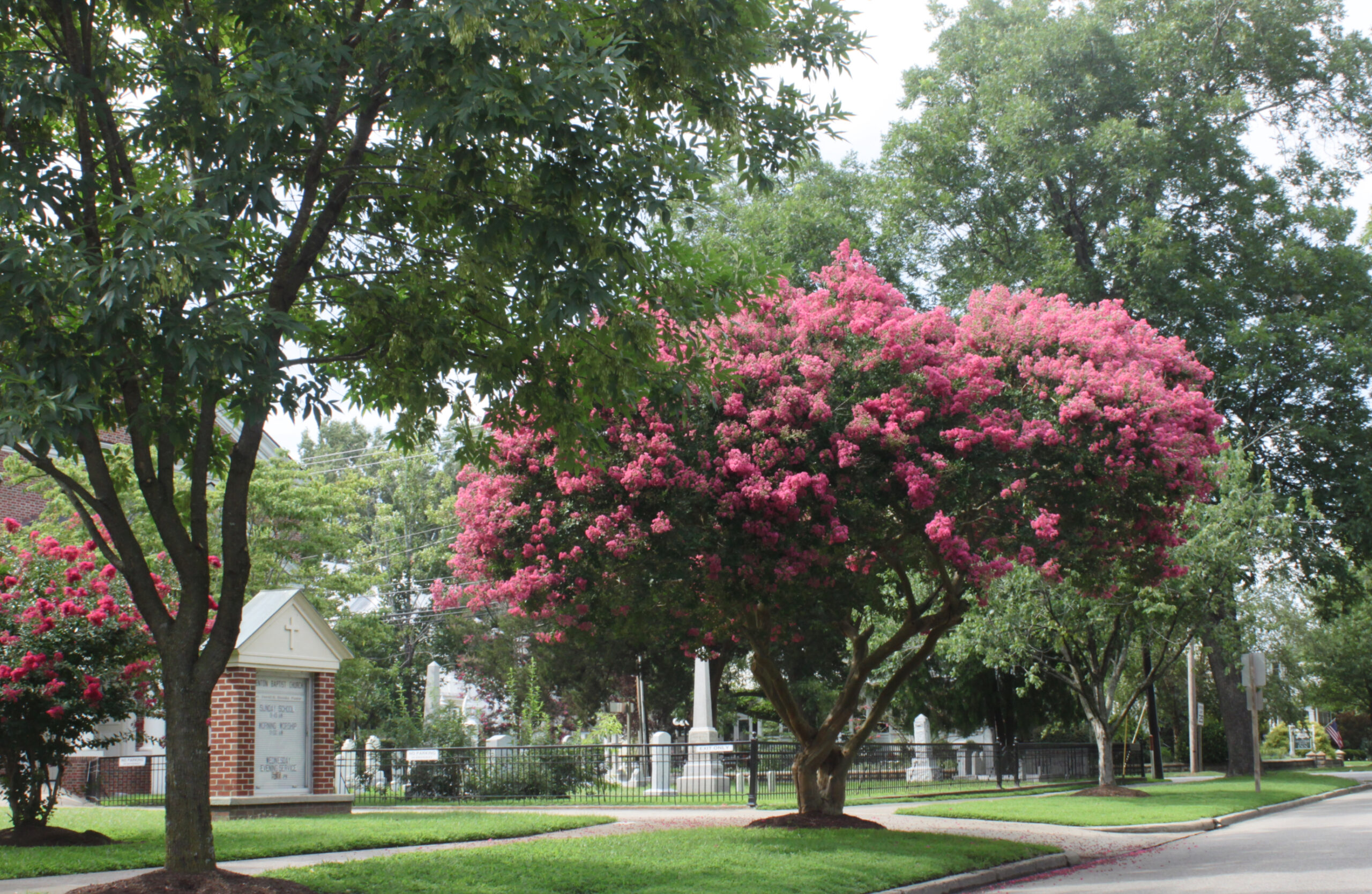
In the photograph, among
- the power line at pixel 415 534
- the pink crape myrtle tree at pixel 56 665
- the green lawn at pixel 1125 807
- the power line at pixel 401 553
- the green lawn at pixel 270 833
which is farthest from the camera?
the power line at pixel 415 534

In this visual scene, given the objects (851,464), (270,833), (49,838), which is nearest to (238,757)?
(270,833)

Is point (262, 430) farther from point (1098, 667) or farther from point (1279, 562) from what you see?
point (1279, 562)

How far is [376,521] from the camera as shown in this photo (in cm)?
5241

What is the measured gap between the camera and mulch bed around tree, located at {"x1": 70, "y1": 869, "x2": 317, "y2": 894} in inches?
305

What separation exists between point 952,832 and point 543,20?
12.2 meters

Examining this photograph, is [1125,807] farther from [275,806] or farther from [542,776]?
[275,806]

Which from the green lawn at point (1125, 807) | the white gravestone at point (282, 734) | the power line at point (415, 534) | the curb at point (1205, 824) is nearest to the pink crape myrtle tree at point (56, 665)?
the white gravestone at point (282, 734)

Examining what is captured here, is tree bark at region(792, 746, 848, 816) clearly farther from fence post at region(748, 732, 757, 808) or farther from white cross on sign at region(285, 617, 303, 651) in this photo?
white cross on sign at region(285, 617, 303, 651)

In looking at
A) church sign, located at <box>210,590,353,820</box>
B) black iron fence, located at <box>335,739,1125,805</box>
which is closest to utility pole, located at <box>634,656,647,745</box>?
black iron fence, located at <box>335,739,1125,805</box>

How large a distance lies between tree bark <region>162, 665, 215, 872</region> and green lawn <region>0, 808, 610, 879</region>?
3017 millimetres

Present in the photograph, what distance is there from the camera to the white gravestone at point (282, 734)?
16594 millimetres

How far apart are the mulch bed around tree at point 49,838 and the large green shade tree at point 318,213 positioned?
4.93 m

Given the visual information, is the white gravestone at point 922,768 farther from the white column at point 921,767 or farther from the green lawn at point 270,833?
the green lawn at point 270,833

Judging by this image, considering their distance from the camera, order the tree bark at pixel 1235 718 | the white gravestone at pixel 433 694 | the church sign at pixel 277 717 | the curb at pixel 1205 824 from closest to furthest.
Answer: the church sign at pixel 277 717
the curb at pixel 1205 824
the white gravestone at pixel 433 694
the tree bark at pixel 1235 718
